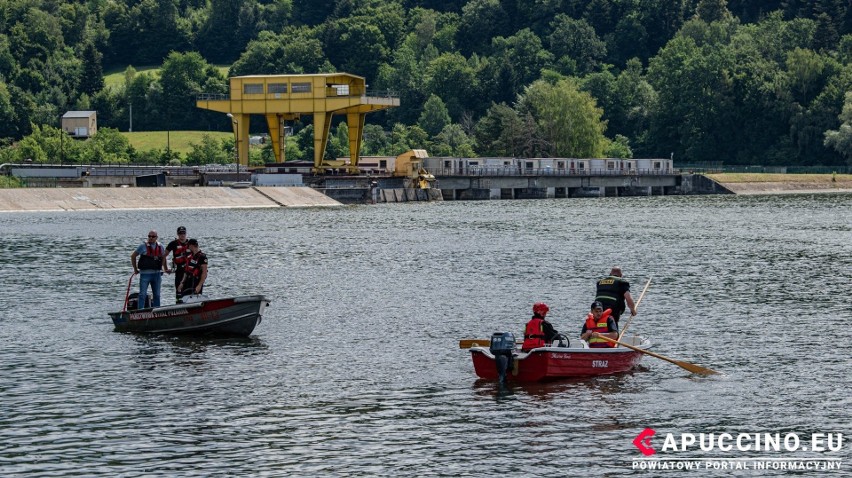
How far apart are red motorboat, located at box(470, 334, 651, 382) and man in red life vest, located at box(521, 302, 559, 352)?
1.22 ft

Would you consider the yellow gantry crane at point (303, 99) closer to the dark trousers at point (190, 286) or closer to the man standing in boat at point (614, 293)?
the dark trousers at point (190, 286)

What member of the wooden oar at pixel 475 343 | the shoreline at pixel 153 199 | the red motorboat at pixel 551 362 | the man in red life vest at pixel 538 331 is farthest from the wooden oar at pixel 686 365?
the shoreline at pixel 153 199

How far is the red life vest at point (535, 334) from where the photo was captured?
3412 cm

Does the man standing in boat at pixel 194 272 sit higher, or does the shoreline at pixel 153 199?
the man standing in boat at pixel 194 272

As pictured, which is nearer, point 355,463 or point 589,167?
point 355,463

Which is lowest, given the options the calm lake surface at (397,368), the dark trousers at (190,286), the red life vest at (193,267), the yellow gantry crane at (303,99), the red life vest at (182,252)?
the calm lake surface at (397,368)

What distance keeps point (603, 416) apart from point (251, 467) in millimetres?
8784

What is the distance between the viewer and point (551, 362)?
3372 centimetres

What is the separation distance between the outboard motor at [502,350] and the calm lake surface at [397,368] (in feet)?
2.13

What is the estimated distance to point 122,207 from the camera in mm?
130500

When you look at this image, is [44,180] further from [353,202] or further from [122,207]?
[353,202]

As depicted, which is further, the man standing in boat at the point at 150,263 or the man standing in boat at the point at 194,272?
the man standing in boat at the point at 150,263

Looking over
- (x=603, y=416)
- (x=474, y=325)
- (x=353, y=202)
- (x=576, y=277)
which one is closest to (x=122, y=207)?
(x=353, y=202)

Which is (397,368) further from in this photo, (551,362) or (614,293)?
(614,293)
